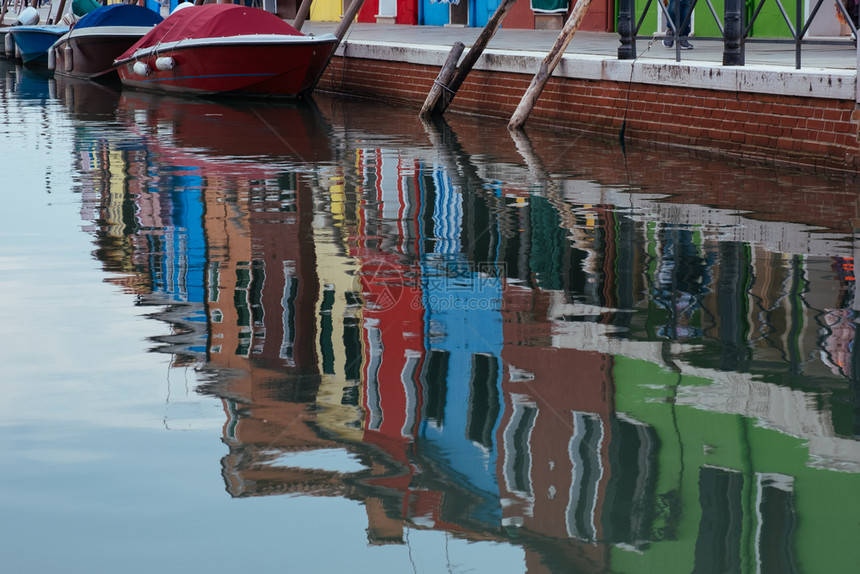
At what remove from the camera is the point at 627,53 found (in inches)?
491

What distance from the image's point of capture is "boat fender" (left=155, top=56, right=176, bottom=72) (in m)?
19.4

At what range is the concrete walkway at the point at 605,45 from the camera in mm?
12038

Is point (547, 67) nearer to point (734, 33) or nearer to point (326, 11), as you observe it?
point (734, 33)

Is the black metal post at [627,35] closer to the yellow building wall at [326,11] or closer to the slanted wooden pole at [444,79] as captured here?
the slanted wooden pole at [444,79]

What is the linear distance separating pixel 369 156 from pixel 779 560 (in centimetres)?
897

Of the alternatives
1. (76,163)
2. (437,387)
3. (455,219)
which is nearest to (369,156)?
(76,163)

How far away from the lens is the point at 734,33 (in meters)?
10.7

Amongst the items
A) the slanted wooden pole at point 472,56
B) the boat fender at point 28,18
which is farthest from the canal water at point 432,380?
the boat fender at point 28,18

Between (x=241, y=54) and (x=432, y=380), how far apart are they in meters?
14.7

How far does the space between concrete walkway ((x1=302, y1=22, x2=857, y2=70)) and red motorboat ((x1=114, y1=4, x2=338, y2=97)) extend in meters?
1.35

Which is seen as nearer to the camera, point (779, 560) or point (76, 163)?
point (779, 560)

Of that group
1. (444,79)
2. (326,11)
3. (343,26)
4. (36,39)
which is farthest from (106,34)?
(444,79)

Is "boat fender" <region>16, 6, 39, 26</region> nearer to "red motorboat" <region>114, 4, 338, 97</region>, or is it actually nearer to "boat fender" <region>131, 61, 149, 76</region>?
"boat fender" <region>131, 61, 149, 76</region>

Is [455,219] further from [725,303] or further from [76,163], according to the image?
[76,163]
